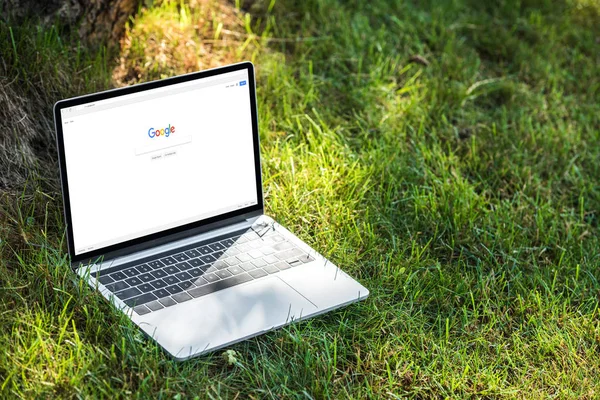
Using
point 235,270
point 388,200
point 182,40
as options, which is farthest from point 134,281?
point 182,40

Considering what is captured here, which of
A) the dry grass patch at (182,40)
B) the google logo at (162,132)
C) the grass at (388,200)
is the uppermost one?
the google logo at (162,132)

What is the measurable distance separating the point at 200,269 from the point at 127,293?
296mm

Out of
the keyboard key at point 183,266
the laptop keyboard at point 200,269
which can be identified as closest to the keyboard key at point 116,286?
the laptop keyboard at point 200,269

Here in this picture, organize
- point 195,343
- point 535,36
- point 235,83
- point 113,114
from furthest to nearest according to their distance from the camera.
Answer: point 535,36 < point 235,83 < point 113,114 < point 195,343

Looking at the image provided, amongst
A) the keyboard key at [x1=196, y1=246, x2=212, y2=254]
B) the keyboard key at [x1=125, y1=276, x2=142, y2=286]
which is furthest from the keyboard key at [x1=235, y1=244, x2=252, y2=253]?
the keyboard key at [x1=125, y1=276, x2=142, y2=286]

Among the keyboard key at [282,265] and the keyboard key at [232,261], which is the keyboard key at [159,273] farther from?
the keyboard key at [282,265]

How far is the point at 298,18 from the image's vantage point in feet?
16.5

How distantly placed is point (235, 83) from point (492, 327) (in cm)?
138

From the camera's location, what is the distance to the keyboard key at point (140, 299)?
2975 millimetres

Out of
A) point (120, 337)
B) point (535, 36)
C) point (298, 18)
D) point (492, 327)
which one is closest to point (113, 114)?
point (120, 337)

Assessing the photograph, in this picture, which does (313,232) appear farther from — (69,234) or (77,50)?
(77,50)

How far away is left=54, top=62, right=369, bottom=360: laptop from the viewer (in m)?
2.96

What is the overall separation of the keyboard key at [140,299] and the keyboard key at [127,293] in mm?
19

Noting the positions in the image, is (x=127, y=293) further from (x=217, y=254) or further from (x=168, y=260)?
(x=217, y=254)
